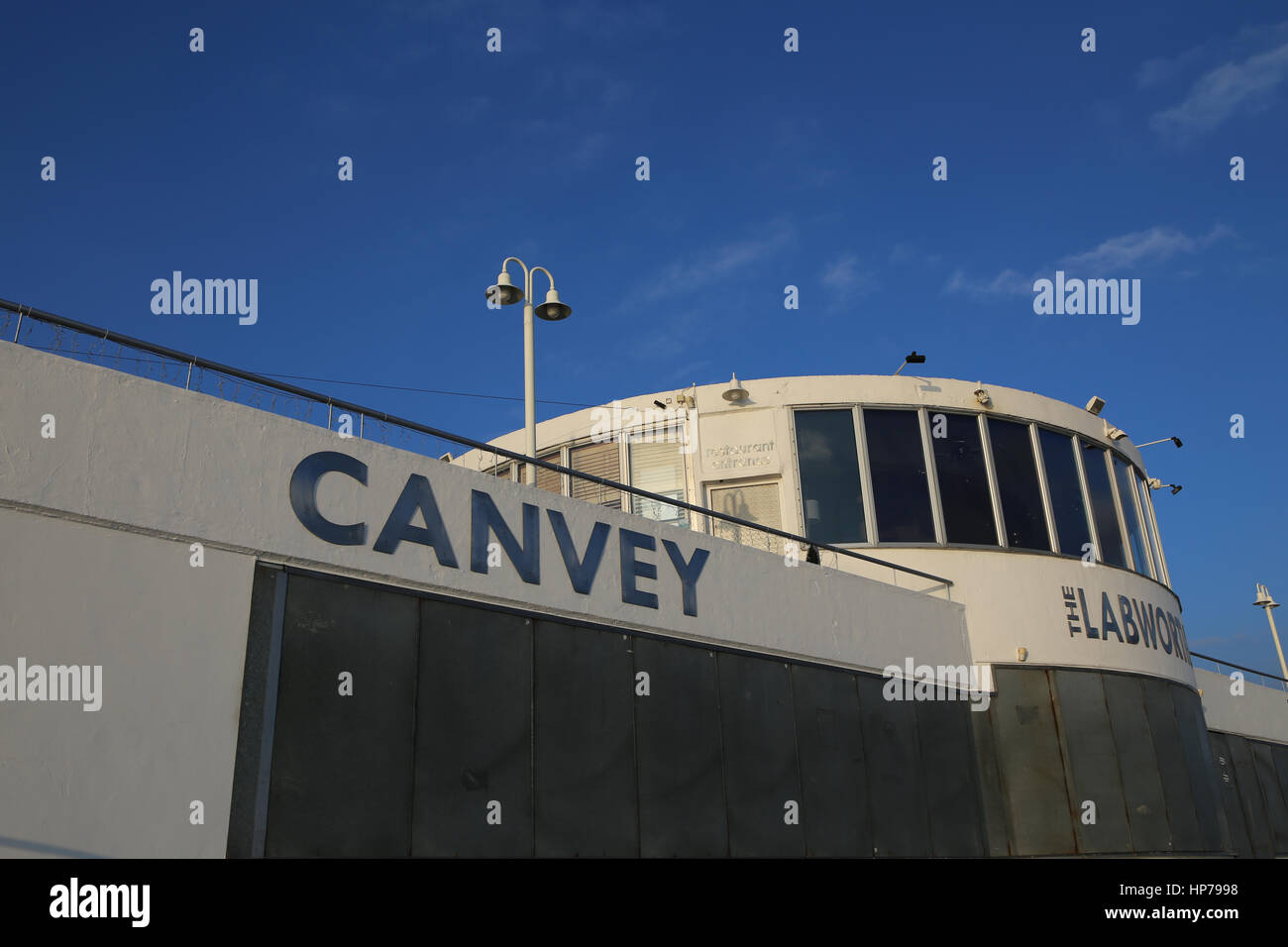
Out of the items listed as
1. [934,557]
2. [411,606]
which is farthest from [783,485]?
[411,606]

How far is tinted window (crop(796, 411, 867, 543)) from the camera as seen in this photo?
688 inches

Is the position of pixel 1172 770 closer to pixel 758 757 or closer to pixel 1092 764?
pixel 1092 764

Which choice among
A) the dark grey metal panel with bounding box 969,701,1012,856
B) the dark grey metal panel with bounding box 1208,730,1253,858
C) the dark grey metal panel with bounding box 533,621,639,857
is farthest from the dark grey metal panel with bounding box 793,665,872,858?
the dark grey metal panel with bounding box 1208,730,1253,858

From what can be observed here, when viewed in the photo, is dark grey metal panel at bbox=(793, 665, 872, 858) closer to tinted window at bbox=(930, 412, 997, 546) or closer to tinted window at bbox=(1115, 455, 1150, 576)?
tinted window at bbox=(930, 412, 997, 546)

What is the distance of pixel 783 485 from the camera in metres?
17.9

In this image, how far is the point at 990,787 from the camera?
648 inches

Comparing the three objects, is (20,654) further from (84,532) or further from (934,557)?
(934,557)

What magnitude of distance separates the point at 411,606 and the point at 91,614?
2950mm

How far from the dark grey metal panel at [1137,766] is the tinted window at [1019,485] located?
2.48 m

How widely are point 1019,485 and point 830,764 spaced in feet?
21.6

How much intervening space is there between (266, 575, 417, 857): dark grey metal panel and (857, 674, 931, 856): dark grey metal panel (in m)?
7.23

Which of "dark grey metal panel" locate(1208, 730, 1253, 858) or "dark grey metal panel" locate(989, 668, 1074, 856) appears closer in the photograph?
"dark grey metal panel" locate(989, 668, 1074, 856)

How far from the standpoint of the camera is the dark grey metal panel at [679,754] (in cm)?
1212

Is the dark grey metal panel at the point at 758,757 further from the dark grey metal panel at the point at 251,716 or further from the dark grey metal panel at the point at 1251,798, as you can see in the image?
the dark grey metal panel at the point at 1251,798
